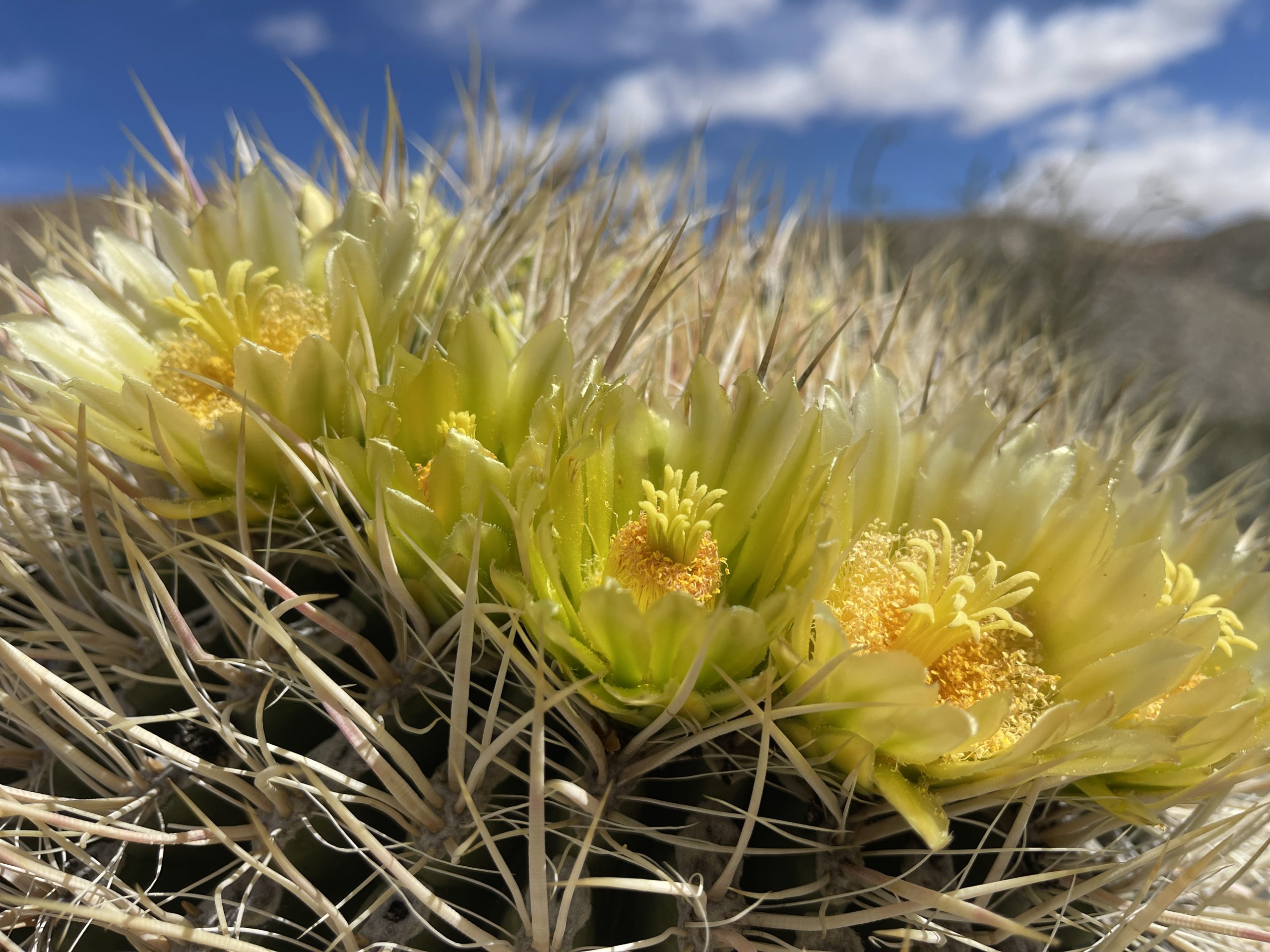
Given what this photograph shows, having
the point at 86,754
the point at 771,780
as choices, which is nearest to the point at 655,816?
the point at 771,780

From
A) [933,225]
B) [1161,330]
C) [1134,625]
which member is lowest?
[1161,330]

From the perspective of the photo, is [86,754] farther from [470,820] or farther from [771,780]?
[771,780]

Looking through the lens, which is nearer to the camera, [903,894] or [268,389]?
[903,894]

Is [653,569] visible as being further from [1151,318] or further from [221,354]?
[1151,318]

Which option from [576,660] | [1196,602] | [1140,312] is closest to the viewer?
[576,660]

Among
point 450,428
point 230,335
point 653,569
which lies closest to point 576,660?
point 653,569

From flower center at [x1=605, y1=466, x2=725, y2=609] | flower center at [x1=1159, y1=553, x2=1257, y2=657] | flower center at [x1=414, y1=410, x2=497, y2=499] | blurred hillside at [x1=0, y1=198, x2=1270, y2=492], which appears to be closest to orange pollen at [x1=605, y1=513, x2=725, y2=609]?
flower center at [x1=605, y1=466, x2=725, y2=609]

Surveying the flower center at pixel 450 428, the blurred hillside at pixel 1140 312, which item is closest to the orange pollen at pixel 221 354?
the flower center at pixel 450 428
